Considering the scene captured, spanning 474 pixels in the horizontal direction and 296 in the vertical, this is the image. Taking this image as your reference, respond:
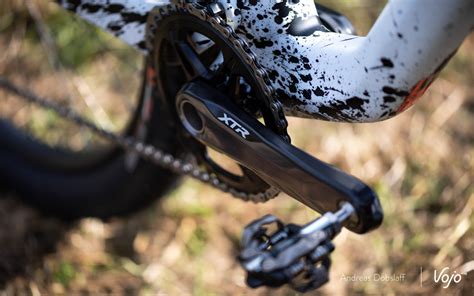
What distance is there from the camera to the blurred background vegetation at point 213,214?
141 centimetres

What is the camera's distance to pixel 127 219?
1526mm

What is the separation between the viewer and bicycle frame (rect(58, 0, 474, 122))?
736 mm

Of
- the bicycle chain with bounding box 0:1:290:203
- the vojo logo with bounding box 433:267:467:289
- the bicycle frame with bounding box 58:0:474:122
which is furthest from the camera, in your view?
the vojo logo with bounding box 433:267:467:289

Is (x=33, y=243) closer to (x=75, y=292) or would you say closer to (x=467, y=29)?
(x=75, y=292)

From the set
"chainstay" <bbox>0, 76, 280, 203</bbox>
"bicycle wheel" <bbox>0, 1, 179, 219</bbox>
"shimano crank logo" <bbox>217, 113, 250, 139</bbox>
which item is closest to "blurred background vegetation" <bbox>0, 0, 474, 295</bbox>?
"bicycle wheel" <bbox>0, 1, 179, 219</bbox>

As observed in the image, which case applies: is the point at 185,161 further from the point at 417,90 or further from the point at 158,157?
the point at 417,90

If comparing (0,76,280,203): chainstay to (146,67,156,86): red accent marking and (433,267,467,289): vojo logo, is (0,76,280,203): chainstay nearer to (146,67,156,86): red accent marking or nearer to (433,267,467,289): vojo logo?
(146,67,156,86): red accent marking

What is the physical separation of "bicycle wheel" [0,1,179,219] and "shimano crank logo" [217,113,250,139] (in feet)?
0.74

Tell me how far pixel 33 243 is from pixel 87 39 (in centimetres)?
81

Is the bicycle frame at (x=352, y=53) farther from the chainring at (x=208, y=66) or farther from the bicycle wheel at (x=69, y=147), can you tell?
the bicycle wheel at (x=69, y=147)

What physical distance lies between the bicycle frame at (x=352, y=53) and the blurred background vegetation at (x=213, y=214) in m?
0.53

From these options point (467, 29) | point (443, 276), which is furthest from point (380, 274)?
point (467, 29)

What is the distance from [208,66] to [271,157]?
19cm

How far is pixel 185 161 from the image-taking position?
1.25 metres
